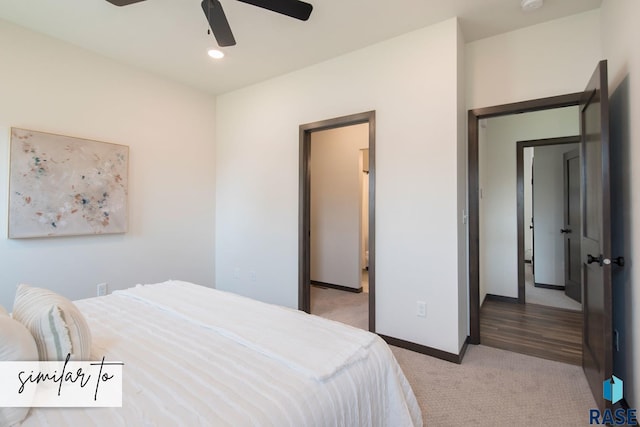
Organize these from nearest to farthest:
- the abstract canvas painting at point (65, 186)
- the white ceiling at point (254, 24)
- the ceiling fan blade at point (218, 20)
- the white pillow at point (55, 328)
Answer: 1. the white pillow at point (55, 328)
2. the ceiling fan blade at point (218, 20)
3. the white ceiling at point (254, 24)
4. the abstract canvas painting at point (65, 186)

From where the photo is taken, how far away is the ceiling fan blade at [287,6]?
180cm

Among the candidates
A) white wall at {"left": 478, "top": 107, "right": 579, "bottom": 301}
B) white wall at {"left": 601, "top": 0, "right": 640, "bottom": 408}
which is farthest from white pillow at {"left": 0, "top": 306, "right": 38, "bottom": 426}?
white wall at {"left": 478, "top": 107, "right": 579, "bottom": 301}

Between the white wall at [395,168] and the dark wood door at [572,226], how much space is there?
2.68m

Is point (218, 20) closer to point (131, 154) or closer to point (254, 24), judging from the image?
point (254, 24)

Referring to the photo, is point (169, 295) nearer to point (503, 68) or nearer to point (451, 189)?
point (451, 189)

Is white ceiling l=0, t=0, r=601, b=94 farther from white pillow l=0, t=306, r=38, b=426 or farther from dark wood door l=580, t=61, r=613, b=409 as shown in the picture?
white pillow l=0, t=306, r=38, b=426

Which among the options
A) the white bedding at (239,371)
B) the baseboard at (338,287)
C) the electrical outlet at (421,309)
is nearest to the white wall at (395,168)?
the electrical outlet at (421,309)

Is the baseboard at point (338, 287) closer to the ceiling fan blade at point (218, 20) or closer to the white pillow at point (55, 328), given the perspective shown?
the ceiling fan blade at point (218, 20)

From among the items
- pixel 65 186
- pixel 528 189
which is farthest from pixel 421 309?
pixel 528 189

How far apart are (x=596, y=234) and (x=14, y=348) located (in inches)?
109

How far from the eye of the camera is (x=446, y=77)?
238cm

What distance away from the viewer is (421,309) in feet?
8.16

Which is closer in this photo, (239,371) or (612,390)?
(239,371)

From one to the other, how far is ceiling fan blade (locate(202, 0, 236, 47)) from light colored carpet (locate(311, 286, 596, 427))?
276cm
